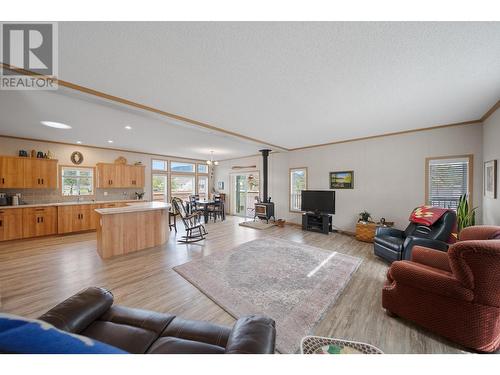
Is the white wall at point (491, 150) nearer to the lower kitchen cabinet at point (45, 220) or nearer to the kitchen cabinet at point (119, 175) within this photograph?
the lower kitchen cabinet at point (45, 220)

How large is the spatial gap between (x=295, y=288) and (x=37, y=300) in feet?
9.81

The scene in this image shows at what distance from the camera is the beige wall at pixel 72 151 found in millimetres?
4605

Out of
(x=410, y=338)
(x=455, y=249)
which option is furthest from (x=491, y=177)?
(x=410, y=338)

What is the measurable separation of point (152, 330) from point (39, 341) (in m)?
0.72

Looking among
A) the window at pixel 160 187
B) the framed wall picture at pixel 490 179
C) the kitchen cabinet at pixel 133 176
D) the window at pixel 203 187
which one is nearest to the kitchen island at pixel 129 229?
the kitchen cabinet at pixel 133 176

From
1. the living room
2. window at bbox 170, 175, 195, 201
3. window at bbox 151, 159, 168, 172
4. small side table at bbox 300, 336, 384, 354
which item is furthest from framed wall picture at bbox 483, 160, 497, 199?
window at bbox 151, 159, 168, 172

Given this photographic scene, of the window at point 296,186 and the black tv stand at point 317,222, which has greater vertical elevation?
the window at point 296,186

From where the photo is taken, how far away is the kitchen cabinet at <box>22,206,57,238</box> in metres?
4.40

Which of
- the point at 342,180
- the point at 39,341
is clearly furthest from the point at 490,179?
the point at 39,341

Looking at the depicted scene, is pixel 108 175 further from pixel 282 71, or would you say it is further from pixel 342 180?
pixel 342 180

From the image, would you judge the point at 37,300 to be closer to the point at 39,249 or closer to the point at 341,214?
the point at 39,249

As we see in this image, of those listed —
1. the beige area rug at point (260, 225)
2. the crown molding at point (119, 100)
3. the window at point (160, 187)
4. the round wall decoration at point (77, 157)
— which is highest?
the crown molding at point (119, 100)

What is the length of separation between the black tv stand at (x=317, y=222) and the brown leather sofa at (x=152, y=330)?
457cm

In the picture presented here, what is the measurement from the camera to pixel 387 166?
448cm
